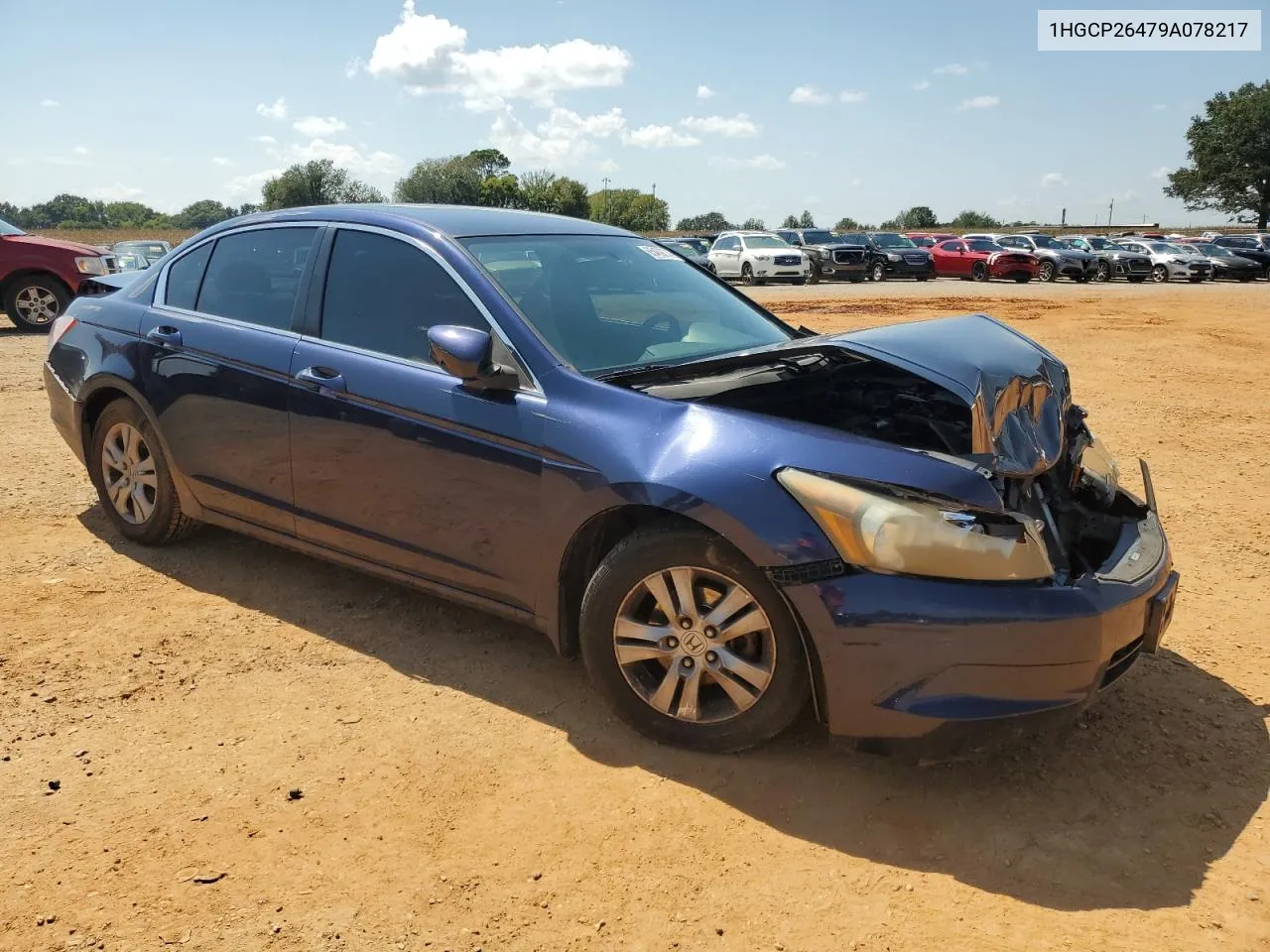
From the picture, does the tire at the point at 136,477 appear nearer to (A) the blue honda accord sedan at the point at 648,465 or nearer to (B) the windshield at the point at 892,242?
(A) the blue honda accord sedan at the point at 648,465

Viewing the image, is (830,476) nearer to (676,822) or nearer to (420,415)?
(676,822)

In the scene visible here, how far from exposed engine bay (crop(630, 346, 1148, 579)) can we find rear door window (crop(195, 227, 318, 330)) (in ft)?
5.56

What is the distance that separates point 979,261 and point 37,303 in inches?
1092

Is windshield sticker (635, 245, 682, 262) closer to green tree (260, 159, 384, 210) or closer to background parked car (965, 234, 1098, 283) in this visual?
background parked car (965, 234, 1098, 283)

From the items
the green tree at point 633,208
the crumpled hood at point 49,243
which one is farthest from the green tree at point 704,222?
the crumpled hood at point 49,243

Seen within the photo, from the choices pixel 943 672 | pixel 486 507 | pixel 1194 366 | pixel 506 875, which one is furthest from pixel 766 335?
pixel 1194 366

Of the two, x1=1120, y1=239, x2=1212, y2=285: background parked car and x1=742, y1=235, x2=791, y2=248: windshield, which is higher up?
x1=742, y1=235, x2=791, y2=248: windshield

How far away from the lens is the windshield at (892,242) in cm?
3459

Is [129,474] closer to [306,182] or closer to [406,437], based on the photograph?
[406,437]

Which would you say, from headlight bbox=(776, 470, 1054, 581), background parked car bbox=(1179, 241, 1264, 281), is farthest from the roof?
background parked car bbox=(1179, 241, 1264, 281)

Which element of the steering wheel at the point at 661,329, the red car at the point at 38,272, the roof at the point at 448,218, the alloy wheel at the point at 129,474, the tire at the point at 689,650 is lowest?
the tire at the point at 689,650

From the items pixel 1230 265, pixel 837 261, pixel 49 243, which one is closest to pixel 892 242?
pixel 837 261

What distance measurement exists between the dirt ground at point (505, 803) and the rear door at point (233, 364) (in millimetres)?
533

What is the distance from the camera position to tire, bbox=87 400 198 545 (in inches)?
180
